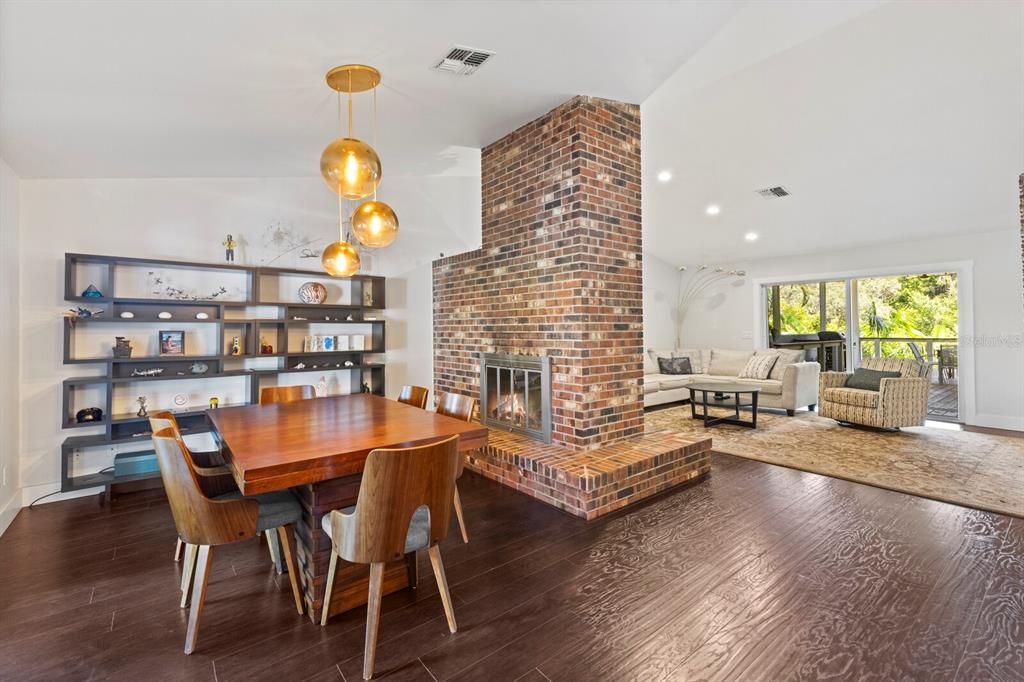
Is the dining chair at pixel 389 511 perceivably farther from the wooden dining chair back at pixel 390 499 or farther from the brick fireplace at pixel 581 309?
the brick fireplace at pixel 581 309

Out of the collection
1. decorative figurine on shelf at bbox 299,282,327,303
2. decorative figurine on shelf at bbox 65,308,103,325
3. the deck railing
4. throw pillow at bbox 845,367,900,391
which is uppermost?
decorative figurine on shelf at bbox 299,282,327,303

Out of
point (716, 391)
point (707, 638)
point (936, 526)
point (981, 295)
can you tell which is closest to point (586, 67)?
point (707, 638)

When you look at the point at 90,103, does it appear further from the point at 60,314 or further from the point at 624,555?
the point at 624,555

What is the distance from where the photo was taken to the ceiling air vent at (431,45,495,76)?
8.27 ft

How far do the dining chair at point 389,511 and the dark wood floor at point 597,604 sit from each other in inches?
15.5

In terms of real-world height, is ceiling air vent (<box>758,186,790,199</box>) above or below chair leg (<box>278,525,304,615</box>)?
above

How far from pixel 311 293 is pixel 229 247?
2.72 feet

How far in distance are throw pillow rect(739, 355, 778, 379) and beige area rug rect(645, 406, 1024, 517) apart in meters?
0.94

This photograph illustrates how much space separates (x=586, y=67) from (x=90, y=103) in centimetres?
285

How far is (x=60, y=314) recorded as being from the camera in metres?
3.58

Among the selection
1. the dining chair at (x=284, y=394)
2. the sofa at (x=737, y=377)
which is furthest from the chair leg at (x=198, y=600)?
the sofa at (x=737, y=377)

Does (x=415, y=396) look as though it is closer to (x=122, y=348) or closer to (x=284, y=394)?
(x=284, y=394)

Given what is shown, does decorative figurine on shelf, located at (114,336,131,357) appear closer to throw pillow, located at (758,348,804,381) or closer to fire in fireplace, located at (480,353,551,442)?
fire in fireplace, located at (480,353,551,442)

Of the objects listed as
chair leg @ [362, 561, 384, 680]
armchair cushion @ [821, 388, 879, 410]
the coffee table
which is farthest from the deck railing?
chair leg @ [362, 561, 384, 680]
